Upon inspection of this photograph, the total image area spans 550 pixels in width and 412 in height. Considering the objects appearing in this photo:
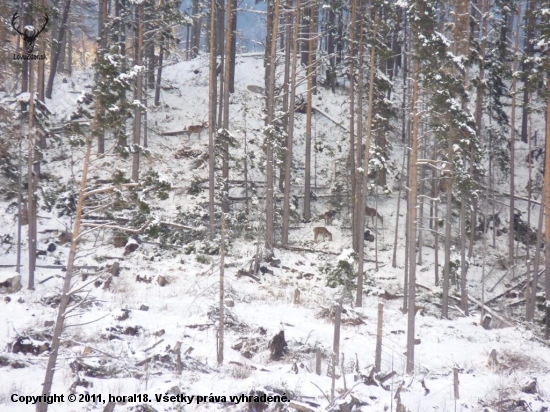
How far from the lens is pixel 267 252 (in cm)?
2119

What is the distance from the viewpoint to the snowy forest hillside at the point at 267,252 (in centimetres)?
930

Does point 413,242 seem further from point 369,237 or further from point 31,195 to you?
point 31,195

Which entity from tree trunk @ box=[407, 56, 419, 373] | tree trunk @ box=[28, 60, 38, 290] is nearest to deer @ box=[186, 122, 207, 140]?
tree trunk @ box=[28, 60, 38, 290]

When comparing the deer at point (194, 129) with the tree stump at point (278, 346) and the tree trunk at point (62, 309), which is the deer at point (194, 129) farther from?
the tree trunk at point (62, 309)

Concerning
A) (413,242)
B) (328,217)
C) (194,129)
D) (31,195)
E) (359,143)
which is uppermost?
(194,129)

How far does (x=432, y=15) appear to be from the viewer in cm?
1352

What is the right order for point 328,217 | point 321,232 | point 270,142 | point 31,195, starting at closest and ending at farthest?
point 31,195
point 270,142
point 321,232
point 328,217

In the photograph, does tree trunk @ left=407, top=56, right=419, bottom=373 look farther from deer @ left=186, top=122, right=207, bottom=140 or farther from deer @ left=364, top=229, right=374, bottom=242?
deer @ left=186, top=122, right=207, bottom=140

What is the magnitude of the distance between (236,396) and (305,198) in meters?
17.3

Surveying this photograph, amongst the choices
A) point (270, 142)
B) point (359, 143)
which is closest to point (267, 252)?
point (270, 142)

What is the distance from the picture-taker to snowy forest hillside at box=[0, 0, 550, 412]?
930cm

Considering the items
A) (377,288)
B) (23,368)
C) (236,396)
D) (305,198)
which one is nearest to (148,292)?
(23,368)

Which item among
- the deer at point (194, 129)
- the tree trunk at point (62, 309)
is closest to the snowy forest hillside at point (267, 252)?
the tree trunk at point (62, 309)

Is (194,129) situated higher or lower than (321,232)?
higher
